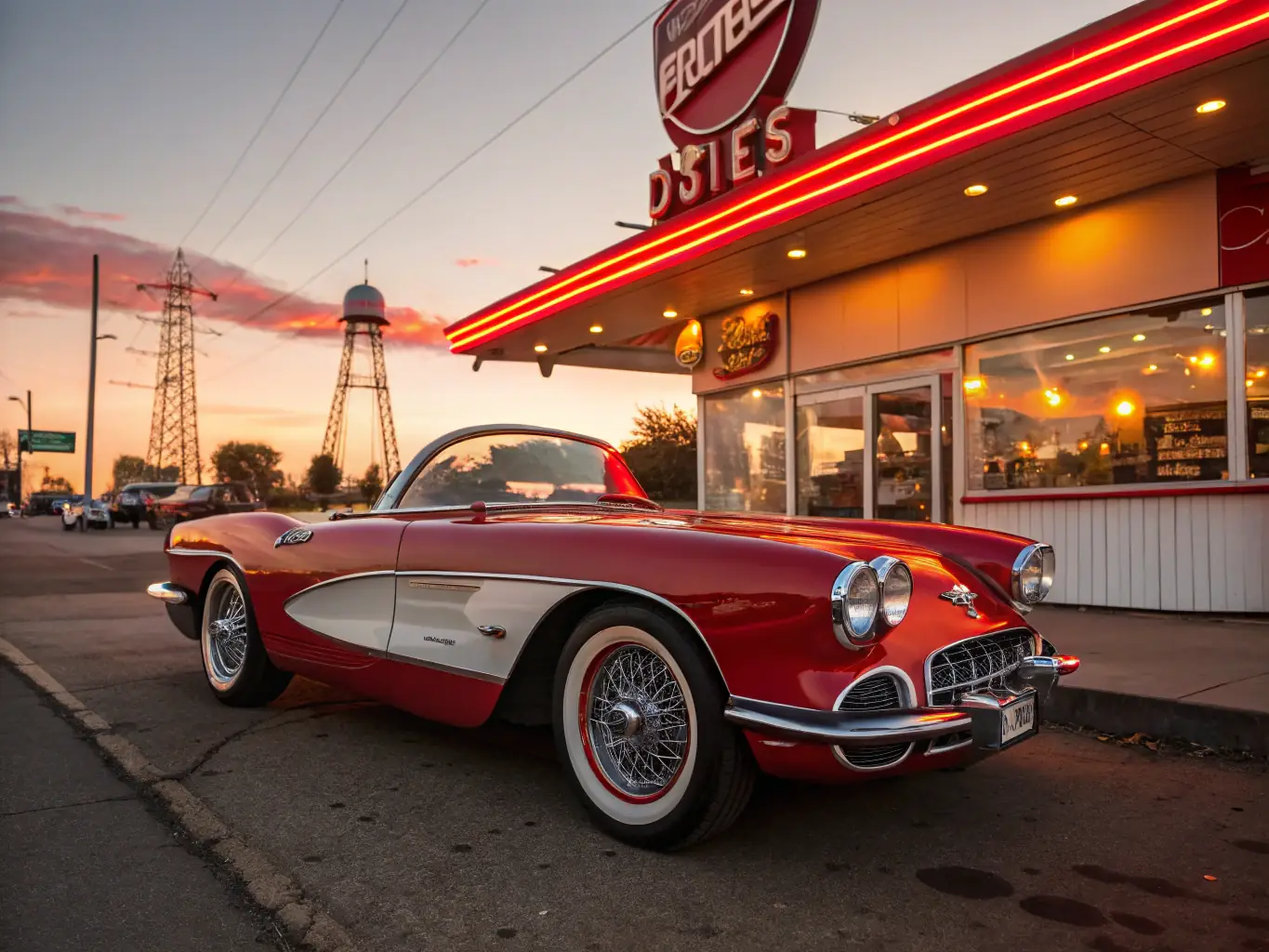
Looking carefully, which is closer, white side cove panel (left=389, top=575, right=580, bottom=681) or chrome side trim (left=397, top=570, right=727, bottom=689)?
chrome side trim (left=397, top=570, right=727, bottom=689)

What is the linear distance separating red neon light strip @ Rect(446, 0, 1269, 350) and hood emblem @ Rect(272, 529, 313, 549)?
196 inches

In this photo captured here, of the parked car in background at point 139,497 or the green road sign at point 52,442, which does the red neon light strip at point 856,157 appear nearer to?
the parked car in background at point 139,497

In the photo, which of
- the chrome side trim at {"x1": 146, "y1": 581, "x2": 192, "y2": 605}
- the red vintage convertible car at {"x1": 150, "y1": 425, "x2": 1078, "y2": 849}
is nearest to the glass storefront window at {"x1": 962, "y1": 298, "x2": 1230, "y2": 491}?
the red vintage convertible car at {"x1": 150, "y1": 425, "x2": 1078, "y2": 849}

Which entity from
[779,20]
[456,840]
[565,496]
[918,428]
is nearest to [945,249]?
[918,428]

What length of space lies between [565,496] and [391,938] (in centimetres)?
228

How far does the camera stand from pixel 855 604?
252 cm

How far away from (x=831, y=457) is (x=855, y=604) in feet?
27.1

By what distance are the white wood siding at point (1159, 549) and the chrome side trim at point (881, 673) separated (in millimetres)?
5594

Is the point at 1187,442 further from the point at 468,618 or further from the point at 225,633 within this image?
the point at 225,633

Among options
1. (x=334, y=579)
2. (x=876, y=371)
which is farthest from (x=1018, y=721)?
(x=876, y=371)

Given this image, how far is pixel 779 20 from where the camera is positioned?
9.99 m

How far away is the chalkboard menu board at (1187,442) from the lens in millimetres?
7043

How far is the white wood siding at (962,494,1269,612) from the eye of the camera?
6.84 meters

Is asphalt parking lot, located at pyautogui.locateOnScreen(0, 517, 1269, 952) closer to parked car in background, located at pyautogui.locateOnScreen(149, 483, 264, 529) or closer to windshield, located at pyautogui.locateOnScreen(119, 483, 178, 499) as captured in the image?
parked car in background, located at pyautogui.locateOnScreen(149, 483, 264, 529)
